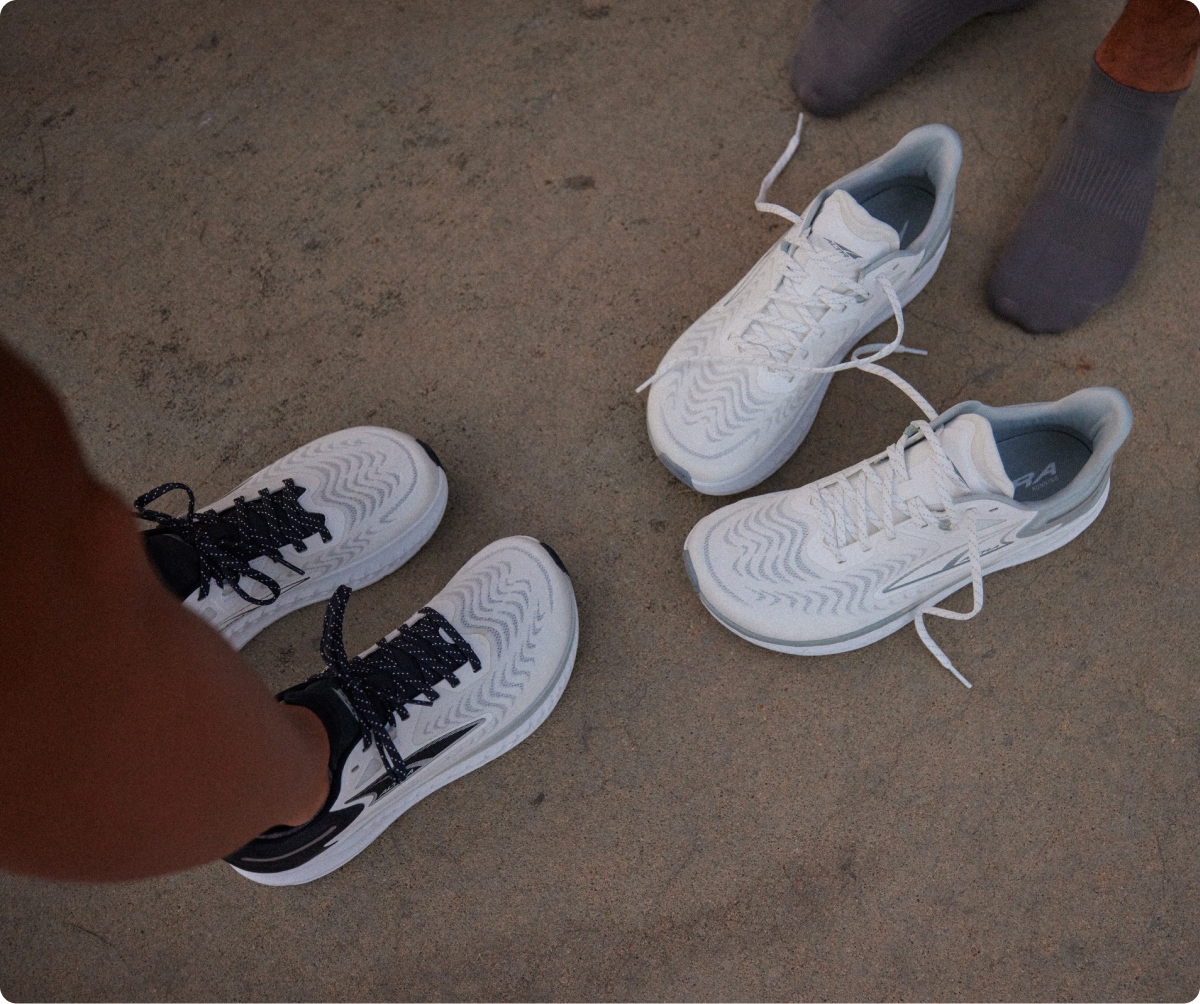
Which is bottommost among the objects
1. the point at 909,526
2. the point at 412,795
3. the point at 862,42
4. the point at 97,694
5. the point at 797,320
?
the point at 412,795

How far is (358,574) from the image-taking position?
1.02 meters

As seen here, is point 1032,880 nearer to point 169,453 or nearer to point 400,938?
point 400,938

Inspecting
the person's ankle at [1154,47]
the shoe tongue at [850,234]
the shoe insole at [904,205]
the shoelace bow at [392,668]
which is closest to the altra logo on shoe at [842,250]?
the shoe tongue at [850,234]

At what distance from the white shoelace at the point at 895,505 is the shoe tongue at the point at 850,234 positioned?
0.12 meters

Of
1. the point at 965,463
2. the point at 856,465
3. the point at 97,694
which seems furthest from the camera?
the point at 856,465

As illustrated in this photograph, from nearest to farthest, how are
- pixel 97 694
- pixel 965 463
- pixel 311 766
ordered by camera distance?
pixel 97 694
pixel 311 766
pixel 965 463

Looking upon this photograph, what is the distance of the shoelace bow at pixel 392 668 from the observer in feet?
2.73

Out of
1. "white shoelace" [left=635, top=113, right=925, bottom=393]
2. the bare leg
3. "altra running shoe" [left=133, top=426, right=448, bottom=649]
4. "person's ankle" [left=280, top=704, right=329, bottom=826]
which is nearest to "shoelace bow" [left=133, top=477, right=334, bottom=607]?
"altra running shoe" [left=133, top=426, right=448, bottom=649]

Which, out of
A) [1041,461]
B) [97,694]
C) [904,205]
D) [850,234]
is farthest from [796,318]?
[97,694]

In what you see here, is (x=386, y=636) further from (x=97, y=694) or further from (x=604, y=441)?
(x=97, y=694)

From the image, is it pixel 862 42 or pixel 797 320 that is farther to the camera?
pixel 862 42

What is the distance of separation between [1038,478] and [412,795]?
80cm

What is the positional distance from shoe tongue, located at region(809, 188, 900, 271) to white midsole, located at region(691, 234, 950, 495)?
11 centimetres

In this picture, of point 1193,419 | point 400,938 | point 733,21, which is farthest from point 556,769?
point 733,21
